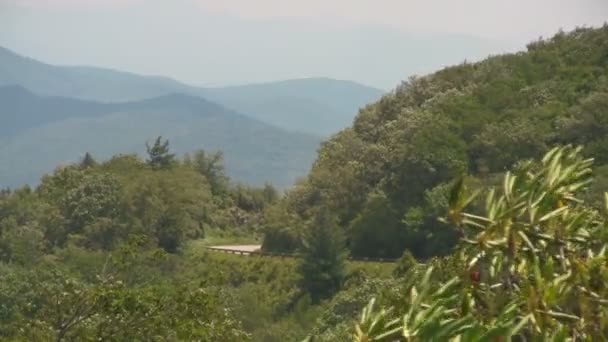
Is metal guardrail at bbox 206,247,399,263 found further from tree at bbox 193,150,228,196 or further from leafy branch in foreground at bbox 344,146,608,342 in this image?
leafy branch in foreground at bbox 344,146,608,342

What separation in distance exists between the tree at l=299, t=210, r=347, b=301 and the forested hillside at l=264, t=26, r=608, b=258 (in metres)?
2.95

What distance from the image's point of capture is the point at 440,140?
3941cm

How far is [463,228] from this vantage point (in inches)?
270

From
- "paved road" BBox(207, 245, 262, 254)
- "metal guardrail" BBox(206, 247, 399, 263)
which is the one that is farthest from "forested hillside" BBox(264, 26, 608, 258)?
"paved road" BBox(207, 245, 262, 254)

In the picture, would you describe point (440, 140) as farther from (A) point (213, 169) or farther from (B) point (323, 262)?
(A) point (213, 169)

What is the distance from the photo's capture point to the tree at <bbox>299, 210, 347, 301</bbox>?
34188 millimetres

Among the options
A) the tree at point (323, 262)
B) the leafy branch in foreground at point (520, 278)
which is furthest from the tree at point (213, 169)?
the leafy branch in foreground at point (520, 278)

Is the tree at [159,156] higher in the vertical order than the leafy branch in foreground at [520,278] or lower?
lower

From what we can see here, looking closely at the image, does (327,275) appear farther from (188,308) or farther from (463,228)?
(463,228)

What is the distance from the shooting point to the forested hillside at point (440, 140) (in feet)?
120

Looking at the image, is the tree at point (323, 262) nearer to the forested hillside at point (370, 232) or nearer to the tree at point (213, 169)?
the forested hillside at point (370, 232)

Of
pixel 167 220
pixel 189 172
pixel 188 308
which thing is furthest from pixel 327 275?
pixel 188 308

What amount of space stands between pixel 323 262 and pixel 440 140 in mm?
8180

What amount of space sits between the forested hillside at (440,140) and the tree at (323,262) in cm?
295
